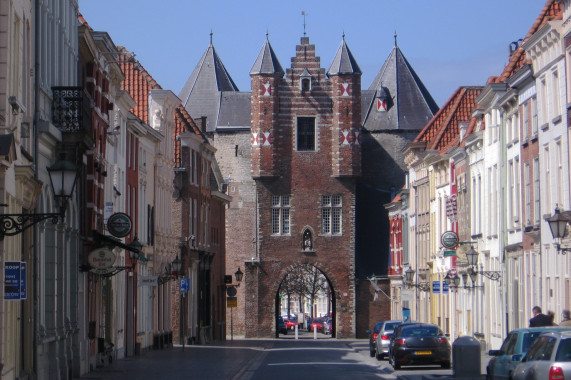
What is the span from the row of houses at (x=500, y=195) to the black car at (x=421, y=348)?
3030 millimetres

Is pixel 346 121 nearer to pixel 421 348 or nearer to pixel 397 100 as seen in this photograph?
pixel 397 100

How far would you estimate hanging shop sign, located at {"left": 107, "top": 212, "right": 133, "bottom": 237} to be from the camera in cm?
3628

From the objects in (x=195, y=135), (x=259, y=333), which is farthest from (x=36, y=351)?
(x=259, y=333)

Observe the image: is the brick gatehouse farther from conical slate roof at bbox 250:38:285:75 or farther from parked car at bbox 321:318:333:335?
parked car at bbox 321:318:333:335

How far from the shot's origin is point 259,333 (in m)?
81.2

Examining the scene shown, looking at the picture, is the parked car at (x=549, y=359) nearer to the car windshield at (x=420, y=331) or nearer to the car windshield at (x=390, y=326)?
A: the car windshield at (x=420, y=331)

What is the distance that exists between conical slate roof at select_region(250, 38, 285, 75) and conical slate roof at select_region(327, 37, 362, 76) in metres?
3.27


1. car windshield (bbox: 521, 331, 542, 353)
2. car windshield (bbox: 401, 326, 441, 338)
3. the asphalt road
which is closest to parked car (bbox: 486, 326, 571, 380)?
car windshield (bbox: 521, 331, 542, 353)

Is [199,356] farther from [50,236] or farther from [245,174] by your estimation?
[245,174]

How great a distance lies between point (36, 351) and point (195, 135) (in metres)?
41.0

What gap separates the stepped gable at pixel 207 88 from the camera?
94.0 meters

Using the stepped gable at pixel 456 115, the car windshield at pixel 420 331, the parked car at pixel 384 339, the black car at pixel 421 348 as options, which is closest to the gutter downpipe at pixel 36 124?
the black car at pixel 421 348

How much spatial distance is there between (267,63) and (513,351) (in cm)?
6321

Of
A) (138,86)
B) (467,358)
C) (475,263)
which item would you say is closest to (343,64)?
(138,86)
